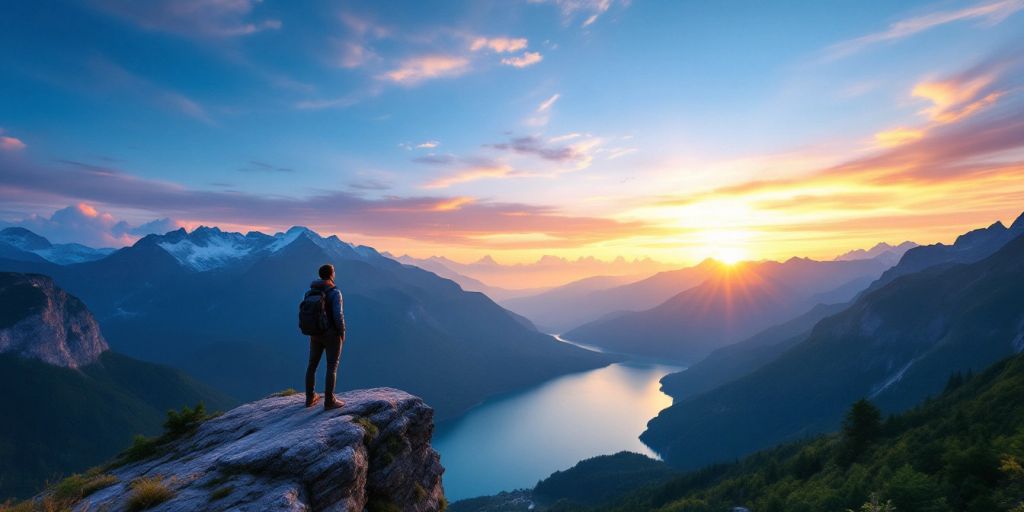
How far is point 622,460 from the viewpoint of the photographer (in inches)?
7608

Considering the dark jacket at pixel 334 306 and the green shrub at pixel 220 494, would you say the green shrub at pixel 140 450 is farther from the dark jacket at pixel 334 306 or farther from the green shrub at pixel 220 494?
the dark jacket at pixel 334 306

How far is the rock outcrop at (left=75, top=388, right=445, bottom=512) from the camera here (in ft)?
39.5

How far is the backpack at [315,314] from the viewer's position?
1568cm

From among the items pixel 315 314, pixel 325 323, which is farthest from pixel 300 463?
pixel 315 314

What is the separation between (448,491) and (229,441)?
207512 millimetres

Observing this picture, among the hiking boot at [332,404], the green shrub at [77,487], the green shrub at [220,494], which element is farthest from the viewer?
the hiking boot at [332,404]

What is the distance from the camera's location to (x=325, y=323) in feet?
51.9

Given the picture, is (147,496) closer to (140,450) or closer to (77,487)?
(77,487)

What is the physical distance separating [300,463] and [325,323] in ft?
15.7

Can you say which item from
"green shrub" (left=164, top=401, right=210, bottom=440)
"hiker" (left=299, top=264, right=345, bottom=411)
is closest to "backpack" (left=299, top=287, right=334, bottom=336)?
"hiker" (left=299, top=264, right=345, bottom=411)

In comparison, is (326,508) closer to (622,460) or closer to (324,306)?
(324,306)

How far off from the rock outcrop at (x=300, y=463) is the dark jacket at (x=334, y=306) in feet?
10.1

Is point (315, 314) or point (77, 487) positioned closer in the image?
point (77, 487)

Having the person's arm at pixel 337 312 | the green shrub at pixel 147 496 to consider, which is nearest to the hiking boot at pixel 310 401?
the person's arm at pixel 337 312
